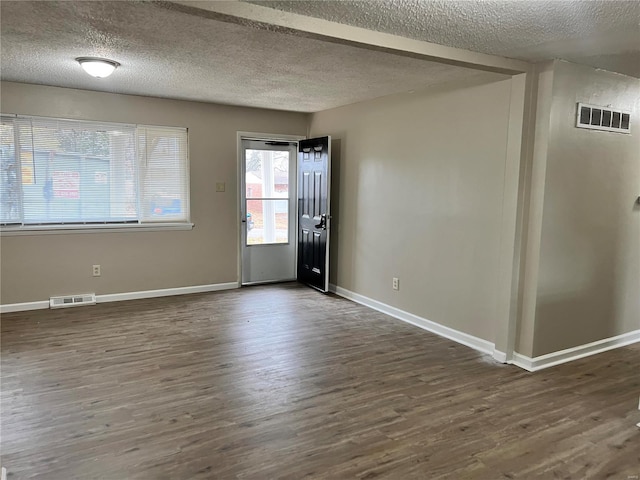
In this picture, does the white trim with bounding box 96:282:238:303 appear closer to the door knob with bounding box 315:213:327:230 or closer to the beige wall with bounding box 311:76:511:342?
the door knob with bounding box 315:213:327:230

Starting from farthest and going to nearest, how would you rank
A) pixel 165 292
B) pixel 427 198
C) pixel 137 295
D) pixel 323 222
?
pixel 323 222 < pixel 165 292 < pixel 137 295 < pixel 427 198

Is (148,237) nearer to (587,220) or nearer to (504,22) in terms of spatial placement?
(504,22)

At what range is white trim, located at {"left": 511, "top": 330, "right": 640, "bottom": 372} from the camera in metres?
3.59

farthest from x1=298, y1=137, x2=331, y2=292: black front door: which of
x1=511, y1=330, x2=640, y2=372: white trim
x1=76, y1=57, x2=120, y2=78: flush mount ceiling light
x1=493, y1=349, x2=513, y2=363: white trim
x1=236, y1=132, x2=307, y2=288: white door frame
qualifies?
x1=511, y1=330, x2=640, y2=372: white trim

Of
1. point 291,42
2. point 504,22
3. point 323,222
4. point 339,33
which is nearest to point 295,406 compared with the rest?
point 339,33

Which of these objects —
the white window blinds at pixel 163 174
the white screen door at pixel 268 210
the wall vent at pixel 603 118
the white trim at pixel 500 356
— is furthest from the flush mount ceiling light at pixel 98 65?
the white trim at pixel 500 356

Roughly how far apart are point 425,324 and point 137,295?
3414mm

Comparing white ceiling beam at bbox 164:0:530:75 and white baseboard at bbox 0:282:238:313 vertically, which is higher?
white ceiling beam at bbox 164:0:530:75

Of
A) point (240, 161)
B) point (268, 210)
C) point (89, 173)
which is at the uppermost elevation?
point (240, 161)

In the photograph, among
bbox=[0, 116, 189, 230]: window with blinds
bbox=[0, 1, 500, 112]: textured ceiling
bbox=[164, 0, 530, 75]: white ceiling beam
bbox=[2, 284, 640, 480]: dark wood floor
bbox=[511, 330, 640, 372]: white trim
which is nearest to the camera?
bbox=[164, 0, 530, 75]: white ceiling beam

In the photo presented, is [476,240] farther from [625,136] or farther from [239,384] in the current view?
[239,384]

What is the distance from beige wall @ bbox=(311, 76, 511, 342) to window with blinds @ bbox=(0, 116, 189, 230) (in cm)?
208

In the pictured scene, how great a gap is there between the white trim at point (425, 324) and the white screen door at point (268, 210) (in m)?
1.07

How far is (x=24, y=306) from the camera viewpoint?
16.1 ft
